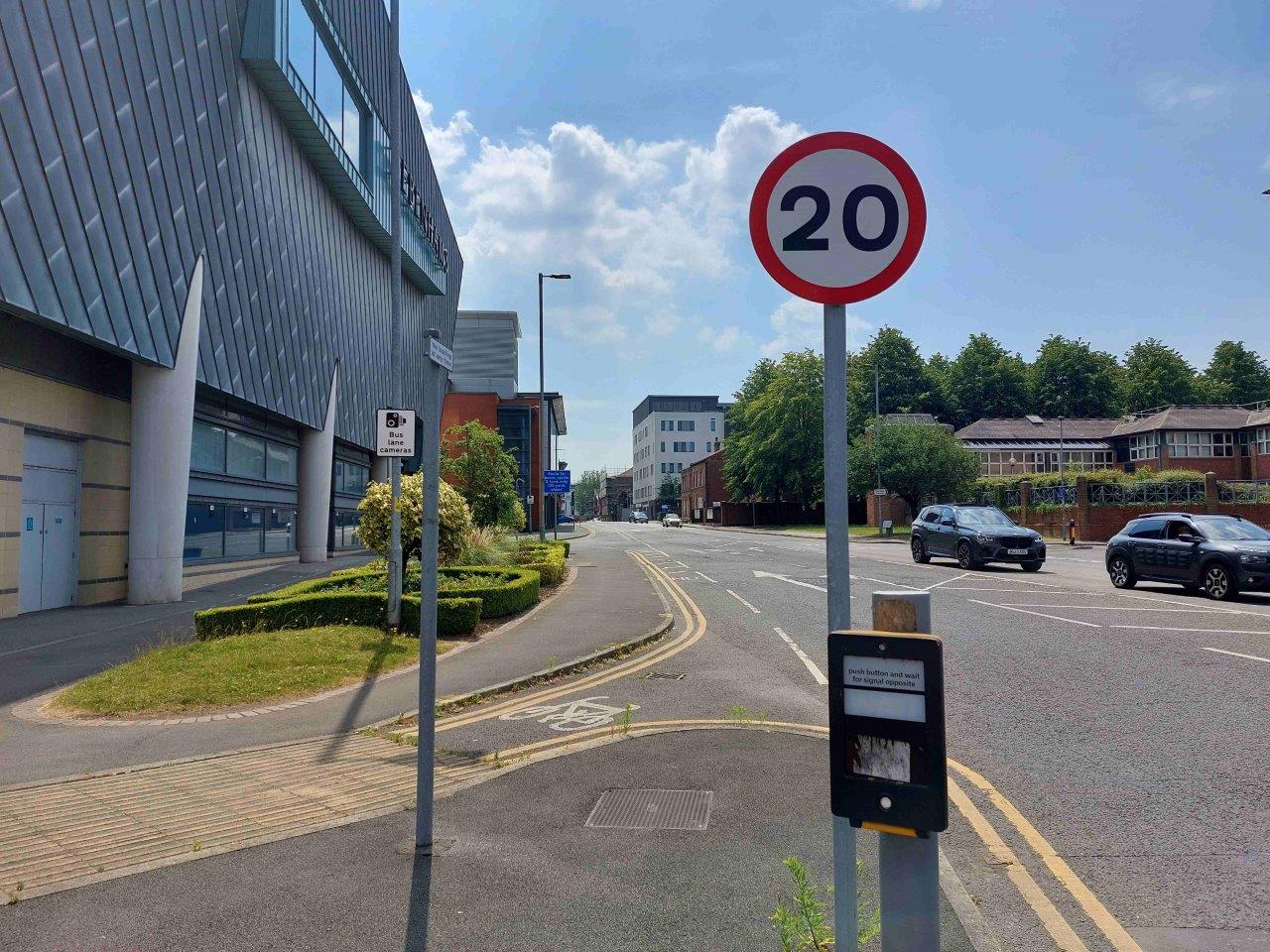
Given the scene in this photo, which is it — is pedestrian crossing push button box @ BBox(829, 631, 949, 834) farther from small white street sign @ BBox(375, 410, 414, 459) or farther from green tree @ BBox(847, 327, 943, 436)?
green tree @ BBox(847, 327, 943, 436)

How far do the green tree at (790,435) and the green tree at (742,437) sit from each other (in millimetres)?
1331

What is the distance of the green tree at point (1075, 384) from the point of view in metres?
96.2

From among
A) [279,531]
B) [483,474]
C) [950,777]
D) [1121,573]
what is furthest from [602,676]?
[279,531]

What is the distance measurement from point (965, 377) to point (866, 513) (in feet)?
109

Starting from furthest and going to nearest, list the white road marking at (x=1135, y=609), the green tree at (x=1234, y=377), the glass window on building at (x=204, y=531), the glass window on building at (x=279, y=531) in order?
1. the green tree at (x=1234, y=377)
2. the glass window on building at (x=279, y=531)
3. the glass window on building at (x=204, y=531)
4. the white road marking at (x=1135, y=609)

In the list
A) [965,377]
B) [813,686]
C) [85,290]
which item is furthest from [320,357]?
[965,377]

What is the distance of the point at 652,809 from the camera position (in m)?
5.16

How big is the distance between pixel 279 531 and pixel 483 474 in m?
7.68

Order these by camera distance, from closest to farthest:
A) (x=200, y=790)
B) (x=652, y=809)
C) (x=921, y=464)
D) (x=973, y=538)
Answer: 1. (x=652, y=809)
2. (x=200, y=790)
3. (x=973, y=538)
4. (x=921, y=464)

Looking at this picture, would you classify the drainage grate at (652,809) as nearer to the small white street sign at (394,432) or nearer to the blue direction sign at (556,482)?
the small white street sign at (394,432)

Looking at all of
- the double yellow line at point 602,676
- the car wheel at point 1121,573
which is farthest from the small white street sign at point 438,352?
the car wheel at point 1121,573

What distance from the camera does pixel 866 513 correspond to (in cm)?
7362

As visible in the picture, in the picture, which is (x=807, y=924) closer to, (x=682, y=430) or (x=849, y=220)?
(x=849, y=220)

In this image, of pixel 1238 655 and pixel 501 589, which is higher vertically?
pixel 501 589
